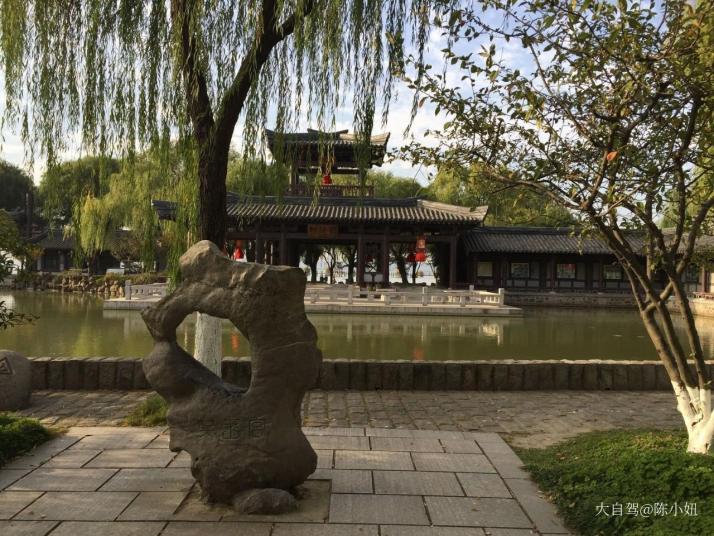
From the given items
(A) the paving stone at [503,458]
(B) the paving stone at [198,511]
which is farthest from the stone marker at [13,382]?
(A) the paving stone at [503,458]

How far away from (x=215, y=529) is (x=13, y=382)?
3730 millimetres

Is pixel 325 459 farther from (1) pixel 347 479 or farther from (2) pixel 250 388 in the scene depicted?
(2) pixel 250 388

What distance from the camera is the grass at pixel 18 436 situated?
13.2 ft

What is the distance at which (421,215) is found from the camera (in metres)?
23.6

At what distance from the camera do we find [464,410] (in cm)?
596

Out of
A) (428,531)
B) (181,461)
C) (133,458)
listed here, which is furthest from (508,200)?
(133,458)

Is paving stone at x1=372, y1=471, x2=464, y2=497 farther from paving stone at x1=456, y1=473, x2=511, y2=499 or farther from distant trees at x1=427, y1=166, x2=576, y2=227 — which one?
distant trees at x1=427, y1=166, x2=576, y2=227

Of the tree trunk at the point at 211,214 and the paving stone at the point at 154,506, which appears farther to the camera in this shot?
the tree trunk at the point at 211,214

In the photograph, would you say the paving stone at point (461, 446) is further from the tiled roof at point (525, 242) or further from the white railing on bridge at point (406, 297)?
the tiled roof at point (525, 242)

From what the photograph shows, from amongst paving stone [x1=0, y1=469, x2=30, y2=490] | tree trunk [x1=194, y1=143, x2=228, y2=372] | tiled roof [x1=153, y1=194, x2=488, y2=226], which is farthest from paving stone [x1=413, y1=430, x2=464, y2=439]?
tiled roof [x1=153, y1=194, x2=488, y2=226]

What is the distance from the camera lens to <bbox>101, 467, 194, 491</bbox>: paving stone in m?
3.52

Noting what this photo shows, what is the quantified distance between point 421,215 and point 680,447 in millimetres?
19473

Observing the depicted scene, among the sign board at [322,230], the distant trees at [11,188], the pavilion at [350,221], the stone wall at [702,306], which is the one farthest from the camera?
the distant trees at [11,188]

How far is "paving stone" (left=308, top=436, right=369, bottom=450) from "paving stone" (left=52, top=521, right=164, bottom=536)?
1.70 metres
